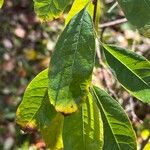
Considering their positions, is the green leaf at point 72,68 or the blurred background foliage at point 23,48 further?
the blurred background foliage at point 23,48

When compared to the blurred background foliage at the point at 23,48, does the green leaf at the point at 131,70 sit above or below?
above

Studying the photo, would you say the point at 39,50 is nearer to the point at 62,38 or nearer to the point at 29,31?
the point at 29,31

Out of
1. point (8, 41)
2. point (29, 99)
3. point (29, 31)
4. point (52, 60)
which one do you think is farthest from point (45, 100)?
point (29, 31)

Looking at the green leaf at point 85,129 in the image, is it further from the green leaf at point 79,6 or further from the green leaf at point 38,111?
the green leaf at point 79,6

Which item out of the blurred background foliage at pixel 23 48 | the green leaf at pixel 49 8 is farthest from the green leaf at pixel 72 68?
the blurred background foliage at pixel 23 48

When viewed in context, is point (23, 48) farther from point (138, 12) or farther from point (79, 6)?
point (138, 12)

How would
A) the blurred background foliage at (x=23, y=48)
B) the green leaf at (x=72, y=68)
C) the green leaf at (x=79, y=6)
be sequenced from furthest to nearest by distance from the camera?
the blurred background foliage at (x=23, y=48), the green leaf at (x=79, y=6), the green leaf at (x=72, y=68)

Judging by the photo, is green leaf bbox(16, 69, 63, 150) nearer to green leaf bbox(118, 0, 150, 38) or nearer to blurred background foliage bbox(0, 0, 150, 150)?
green leaf bbox(118, 0, 150, 38)
